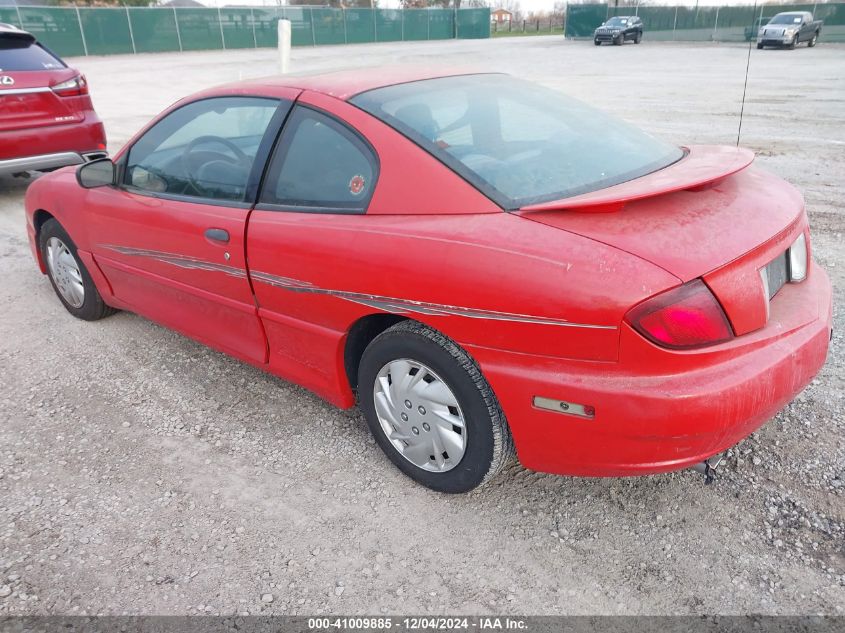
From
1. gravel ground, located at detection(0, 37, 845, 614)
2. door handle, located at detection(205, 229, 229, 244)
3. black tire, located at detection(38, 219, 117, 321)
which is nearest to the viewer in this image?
gravel ground, located at detection(0, 37, 845, 614)

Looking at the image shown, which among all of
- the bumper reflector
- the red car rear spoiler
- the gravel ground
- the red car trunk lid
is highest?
the red car rear spoiler

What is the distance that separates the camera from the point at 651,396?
195 cm

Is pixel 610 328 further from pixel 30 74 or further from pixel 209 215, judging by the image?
pixel 30 74

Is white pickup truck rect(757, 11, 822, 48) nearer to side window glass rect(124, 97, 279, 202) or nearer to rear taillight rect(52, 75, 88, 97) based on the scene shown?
rear taillight rect(52, 75, 88, 97)

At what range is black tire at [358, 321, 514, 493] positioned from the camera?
2248 millimetres

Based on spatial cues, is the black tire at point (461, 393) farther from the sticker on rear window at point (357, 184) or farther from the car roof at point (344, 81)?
the car roof at point (344, 81)

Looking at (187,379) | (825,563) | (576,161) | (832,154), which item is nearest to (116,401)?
(187,379)

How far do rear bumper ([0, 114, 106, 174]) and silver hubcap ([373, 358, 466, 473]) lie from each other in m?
5.69

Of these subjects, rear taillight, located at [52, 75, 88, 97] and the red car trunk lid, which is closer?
the red car trunk lid

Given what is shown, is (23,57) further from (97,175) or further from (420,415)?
(420,415)

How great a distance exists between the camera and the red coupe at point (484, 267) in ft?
6.47

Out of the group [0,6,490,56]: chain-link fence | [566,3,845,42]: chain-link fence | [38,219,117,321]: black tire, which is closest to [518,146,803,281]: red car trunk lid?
[38,219,117,321]: black tire

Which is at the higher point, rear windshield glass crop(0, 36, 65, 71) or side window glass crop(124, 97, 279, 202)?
rear windshield glass crop(0, 36, 65, 71)

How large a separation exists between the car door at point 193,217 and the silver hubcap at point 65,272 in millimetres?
514
